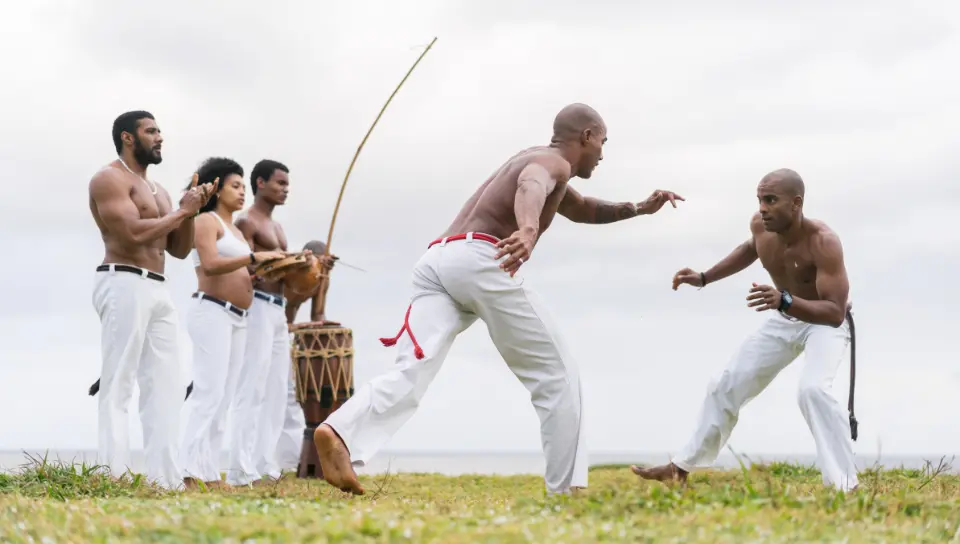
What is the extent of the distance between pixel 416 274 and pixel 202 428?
370 cm

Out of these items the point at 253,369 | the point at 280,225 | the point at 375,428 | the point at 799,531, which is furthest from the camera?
the point at 280,225

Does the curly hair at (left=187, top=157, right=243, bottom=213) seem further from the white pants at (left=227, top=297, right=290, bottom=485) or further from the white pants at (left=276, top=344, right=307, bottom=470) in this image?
the white pants at (left=276, top=344, right=307, bottom=470)

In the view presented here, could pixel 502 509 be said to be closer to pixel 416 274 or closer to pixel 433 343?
pixel 433 343

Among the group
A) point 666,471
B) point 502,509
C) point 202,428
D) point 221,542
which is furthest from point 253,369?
point 221,542

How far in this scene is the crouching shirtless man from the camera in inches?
318

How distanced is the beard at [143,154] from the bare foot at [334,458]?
3.42m

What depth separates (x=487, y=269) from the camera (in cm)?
660

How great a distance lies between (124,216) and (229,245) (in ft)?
5.02

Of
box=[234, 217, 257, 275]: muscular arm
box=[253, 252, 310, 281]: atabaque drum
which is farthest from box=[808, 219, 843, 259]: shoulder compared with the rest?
box=[234, 217, 257, 275]: muscular arm

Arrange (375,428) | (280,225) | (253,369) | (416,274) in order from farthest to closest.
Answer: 1. (280,225)
2. (253,369)
3. (416,274)
4. (375,428)

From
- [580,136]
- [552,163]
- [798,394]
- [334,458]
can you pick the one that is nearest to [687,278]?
[798,394]

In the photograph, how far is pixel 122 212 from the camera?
827cm

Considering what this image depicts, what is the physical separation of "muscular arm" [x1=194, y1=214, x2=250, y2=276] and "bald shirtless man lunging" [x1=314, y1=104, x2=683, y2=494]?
3012 millimetres

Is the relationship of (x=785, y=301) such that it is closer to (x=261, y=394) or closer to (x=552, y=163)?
(x=552, y=163)
